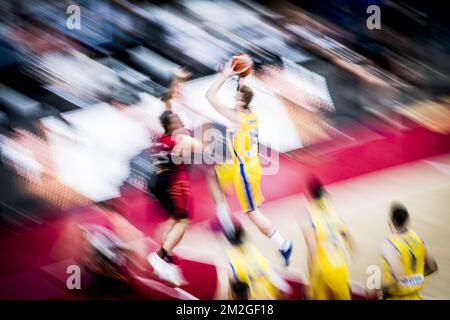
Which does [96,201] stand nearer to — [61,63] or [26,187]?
[26,187]

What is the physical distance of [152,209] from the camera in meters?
2.83

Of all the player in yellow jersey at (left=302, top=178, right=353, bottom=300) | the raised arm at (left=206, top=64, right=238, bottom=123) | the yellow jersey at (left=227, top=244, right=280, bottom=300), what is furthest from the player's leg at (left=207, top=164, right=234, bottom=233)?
the player in yellow jersey at (left=302, top=178, right=353, bottom=300)

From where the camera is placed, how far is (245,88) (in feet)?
9.44

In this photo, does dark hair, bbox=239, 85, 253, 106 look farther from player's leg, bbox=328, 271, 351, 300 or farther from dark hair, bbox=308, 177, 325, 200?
player's leg, bbox=328, 271, 351, 300

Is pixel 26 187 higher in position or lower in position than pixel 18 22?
lower

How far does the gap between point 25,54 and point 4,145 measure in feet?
1.53

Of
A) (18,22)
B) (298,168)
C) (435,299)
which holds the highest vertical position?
(18,22)

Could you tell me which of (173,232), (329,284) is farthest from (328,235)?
(173,232)

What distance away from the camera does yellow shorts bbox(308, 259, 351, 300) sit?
112 inches

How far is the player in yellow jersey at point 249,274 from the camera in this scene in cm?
284

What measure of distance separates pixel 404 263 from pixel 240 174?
3.05ft

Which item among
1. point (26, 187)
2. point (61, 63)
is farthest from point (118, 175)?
point (61, 63)

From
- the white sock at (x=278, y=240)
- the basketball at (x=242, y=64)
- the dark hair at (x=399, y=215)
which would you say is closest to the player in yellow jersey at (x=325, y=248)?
the white sock at (x=278, y=240)

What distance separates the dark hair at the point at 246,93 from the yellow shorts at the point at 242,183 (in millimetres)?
333
